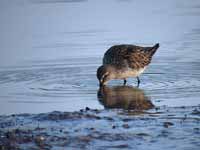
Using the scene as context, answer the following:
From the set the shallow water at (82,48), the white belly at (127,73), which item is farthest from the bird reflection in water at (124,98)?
the white belly at (127,73)

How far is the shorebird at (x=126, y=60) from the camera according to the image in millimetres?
14320

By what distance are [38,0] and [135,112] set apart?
1086cm

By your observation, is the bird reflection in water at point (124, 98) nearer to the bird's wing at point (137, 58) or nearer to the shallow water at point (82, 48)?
the shallow water at point (82, 48)

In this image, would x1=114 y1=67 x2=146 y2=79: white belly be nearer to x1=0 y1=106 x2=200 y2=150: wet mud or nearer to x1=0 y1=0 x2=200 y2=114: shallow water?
x1=0 y1=0 x2=200 y2=114: shallow water

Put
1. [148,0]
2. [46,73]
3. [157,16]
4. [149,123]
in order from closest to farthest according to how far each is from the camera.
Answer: [149,123]
[46,73]
[157,16]
[148,0]

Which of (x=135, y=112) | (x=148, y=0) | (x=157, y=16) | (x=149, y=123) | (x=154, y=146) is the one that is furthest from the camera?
(x=148, y=0)

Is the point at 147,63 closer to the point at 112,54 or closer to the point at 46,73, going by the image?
the point at 112,54

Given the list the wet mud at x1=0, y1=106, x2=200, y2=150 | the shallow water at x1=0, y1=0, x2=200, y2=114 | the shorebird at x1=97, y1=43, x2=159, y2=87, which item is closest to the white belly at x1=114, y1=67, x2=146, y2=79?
the shorebird at x1=97, y1=43, x2=159, y2=87

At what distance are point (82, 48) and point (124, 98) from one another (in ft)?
14.1

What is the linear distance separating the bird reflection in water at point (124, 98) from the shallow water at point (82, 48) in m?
0.14

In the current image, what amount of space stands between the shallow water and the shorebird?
198mm

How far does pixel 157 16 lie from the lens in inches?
733

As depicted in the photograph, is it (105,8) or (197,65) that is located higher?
(105,8)

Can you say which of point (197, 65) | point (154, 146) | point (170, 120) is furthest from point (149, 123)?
point (197, 65)
